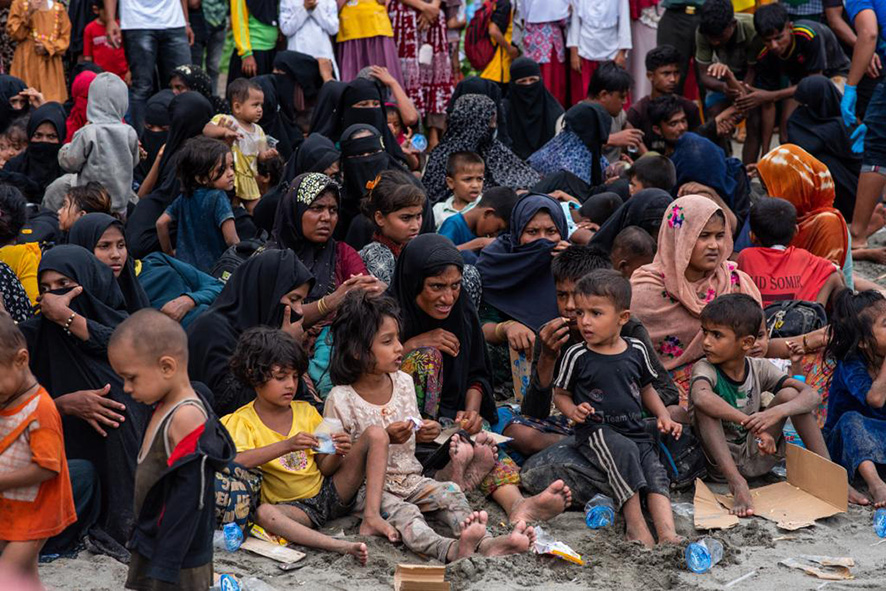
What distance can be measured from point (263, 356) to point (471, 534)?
105 centimetres

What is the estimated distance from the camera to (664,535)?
15.7ft

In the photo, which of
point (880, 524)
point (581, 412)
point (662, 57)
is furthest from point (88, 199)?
point (662, 57)

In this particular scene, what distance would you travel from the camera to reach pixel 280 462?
188 inches

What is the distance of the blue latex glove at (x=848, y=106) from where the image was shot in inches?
359

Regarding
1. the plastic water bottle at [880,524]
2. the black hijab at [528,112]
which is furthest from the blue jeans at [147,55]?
the plastic water bottle at [880,524]

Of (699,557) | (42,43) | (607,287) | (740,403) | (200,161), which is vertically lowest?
(699,557)

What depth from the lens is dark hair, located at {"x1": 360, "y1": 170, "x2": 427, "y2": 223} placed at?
6.22 metres

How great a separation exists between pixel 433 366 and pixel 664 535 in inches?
50.0

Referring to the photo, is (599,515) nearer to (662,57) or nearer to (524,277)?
(524,277)

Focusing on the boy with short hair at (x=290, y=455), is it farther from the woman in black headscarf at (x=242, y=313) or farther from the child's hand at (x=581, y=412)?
the child's hand at (x=581, y=412)

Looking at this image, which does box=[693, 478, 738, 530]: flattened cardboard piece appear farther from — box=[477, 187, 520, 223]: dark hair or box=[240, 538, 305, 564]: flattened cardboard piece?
box=[477, 187, 520, 223]: dark hair

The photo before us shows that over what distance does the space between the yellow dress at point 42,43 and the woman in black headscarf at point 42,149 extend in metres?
1.67

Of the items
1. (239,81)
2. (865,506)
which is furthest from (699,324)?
(239,81)

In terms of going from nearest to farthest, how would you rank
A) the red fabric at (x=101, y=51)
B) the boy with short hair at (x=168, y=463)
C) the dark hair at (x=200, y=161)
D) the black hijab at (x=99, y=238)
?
the boy with short hair at (x=168, y=463) → the black hijab at (x=99, y=238) → the dark hair at (x=200, y=161) → the red fabric at (x=101, y=51)
